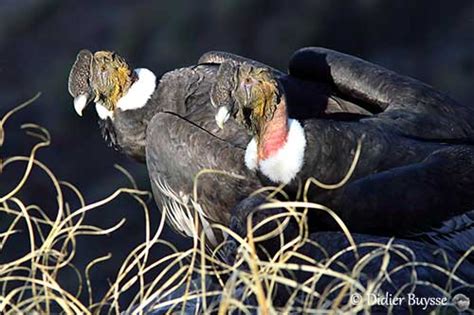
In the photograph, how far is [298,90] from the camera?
6.66 m

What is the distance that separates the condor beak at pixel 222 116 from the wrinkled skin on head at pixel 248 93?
2 centimetres

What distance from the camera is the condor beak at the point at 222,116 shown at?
229 inches

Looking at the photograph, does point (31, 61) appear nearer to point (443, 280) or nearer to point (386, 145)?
point (386, 145)

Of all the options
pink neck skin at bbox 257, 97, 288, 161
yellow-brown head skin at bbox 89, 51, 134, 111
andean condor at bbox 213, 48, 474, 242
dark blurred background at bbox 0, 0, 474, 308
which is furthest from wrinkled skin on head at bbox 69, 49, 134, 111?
dark blurred background at bbox 0, 0, 474, 308

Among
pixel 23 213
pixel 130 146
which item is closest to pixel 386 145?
pixel 130 146

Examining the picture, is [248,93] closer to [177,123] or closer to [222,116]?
[222,116]

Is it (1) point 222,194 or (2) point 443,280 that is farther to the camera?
(1) point 222,194

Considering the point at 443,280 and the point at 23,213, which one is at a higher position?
the point at 23,213

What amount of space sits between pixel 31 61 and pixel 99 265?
2.65m

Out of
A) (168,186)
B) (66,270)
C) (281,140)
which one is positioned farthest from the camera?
(66,270)

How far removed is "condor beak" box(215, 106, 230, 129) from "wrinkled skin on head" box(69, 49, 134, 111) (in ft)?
2.86

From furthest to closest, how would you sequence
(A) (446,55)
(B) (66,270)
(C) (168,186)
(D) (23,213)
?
(A) (446,55)
(B) (66,270)
(C) (168,186)
(D) (23,213)

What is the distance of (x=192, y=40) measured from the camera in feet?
39.9

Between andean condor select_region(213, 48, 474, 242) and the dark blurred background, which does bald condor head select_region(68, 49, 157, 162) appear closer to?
andean condor select_region(213, 48, 474, 242)
